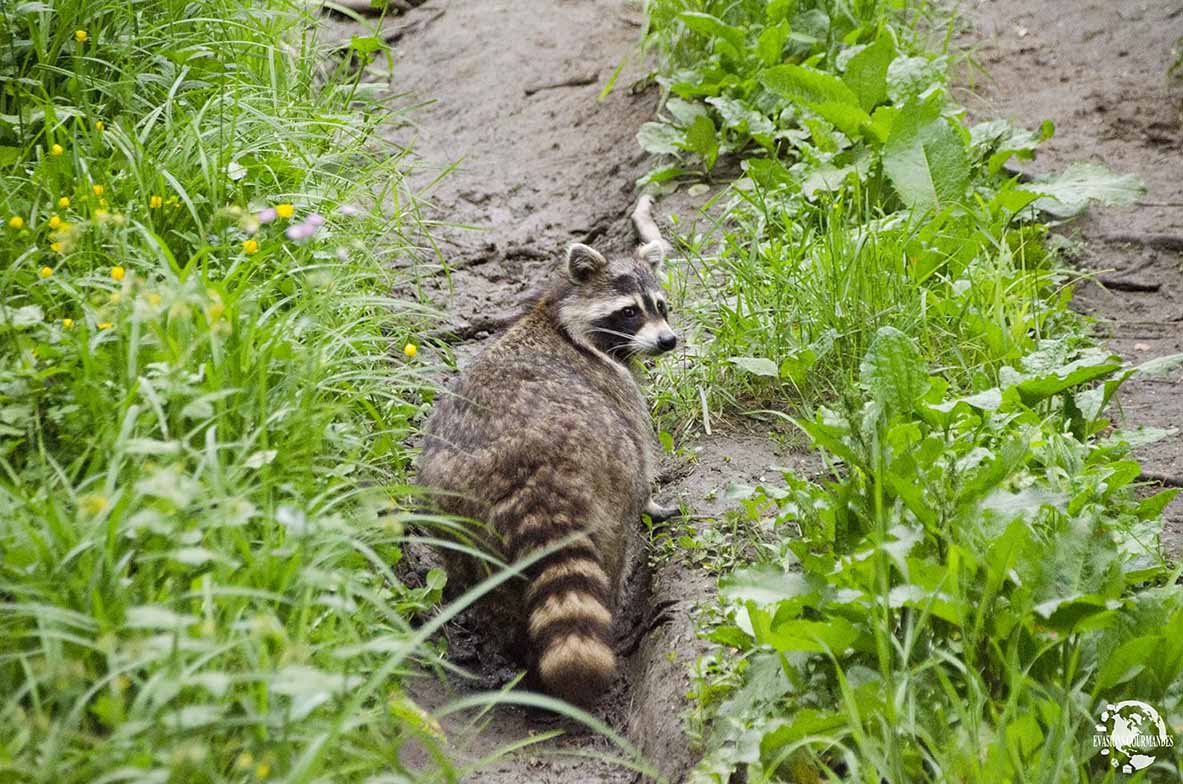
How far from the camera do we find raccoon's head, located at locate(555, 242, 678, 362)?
497 cm

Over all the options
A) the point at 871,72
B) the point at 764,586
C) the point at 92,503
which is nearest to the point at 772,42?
the point at 871,72

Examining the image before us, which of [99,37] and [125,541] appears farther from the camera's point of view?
[99,37]

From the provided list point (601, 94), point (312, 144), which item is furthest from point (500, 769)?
point (601, 94)

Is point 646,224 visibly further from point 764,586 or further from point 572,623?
point 764,586

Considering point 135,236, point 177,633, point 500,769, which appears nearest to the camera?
point 177,633

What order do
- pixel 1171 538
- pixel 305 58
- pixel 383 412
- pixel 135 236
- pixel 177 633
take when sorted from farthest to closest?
pixel 305 58 → pixel 383 412 → pixel 135 236 → pixel 1171 538 → pixel 177 633

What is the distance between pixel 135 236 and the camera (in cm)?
425

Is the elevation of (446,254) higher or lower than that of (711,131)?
lower

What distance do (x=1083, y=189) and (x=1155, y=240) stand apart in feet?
1.81

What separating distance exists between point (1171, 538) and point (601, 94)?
4.12 meters

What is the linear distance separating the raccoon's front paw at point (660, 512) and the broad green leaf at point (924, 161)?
1.77m

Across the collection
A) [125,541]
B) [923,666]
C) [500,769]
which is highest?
[125,541]

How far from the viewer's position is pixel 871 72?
5672 mm

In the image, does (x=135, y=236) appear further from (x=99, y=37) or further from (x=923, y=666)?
(x=923, y=666)
